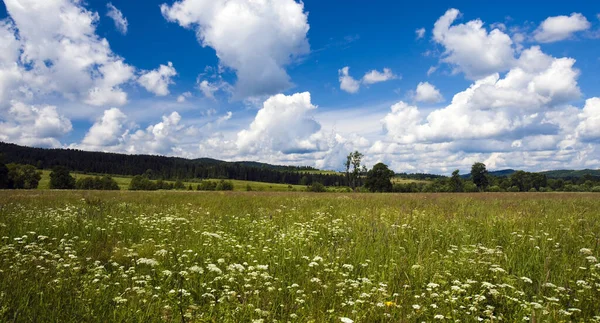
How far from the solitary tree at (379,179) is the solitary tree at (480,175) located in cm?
2323

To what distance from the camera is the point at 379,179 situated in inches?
3265

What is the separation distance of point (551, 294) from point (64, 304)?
19.0 ft

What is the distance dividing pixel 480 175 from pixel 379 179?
96.7 feet

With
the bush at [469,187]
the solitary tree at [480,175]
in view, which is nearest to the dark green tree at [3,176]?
the solitary tree at [480,175]

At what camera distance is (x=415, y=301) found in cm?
363

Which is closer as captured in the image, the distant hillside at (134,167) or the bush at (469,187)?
the bush at (469,187)

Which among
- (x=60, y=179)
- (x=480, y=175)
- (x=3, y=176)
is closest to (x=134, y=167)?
(x=60, y=179)

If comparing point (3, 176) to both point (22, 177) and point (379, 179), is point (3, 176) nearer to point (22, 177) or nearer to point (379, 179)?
point (22, 177)

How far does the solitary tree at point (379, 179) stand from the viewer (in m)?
82.8

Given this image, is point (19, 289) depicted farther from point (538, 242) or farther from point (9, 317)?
point (538, 242)

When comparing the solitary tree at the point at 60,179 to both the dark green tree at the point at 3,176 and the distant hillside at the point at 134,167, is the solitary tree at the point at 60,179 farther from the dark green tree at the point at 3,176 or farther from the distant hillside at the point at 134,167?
the distant hillside at the point at 134,167

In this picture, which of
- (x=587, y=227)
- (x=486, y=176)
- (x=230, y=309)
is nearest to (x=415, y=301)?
(x=230, y=309)

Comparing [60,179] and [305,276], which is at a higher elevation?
[305,276]

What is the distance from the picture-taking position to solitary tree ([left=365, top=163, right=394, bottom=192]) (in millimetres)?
82750
